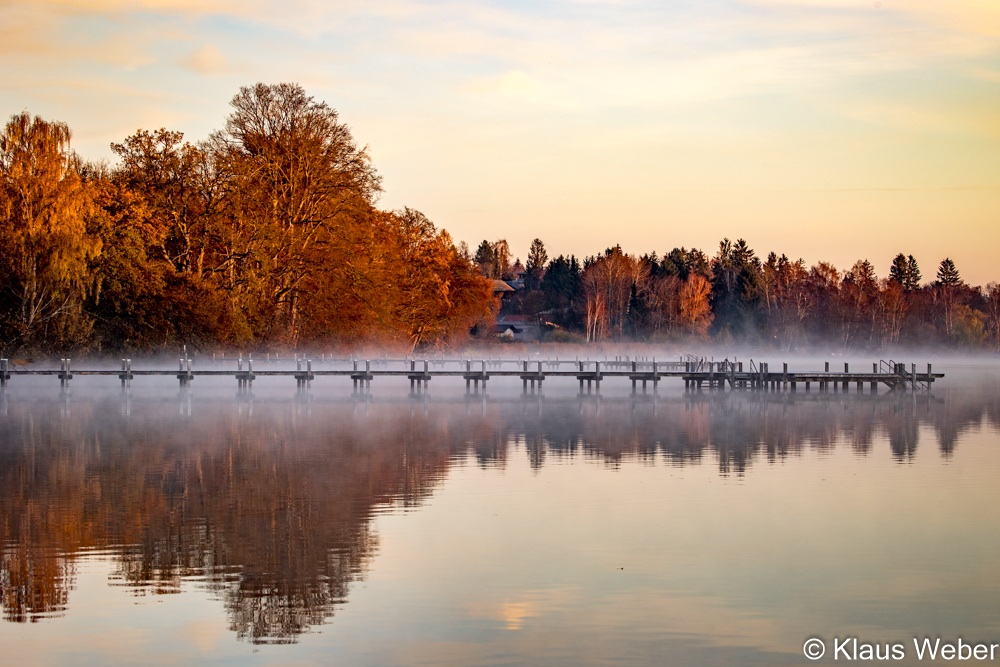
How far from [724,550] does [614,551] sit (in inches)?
57.5

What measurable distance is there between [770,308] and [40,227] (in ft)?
283

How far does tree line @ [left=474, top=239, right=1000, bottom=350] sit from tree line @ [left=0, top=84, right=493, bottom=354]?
210ft

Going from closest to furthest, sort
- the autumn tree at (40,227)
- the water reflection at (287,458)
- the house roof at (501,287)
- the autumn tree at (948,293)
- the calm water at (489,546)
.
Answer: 1. the calm water at (489,546)
2. the water reflection at (287,458)
3. the autumn tree at (40,227)
4. the autumn tree at (948,293)
5. the house roof at (501,287)

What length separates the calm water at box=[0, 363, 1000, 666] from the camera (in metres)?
12.4

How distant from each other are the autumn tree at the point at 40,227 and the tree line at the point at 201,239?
6 centimetres

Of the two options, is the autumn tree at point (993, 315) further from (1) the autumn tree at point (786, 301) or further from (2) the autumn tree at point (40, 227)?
(2) the autumn tree at point (40, 227)

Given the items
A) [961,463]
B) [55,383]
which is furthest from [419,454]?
[55,383]

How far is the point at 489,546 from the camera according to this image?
17.0m

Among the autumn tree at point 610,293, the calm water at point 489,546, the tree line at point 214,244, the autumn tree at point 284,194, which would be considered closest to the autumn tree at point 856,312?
the autumn tree at point 610,293

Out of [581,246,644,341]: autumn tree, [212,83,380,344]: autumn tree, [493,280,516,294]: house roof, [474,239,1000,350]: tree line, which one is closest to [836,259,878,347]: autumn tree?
[474,239,1000,350]: tree line

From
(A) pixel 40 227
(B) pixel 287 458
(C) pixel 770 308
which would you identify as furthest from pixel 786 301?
(B) pixel 287 458

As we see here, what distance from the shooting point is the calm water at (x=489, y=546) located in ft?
40.5

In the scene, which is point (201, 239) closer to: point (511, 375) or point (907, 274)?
point (511, 375)

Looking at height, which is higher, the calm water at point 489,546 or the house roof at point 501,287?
the house roof at point 501,287
